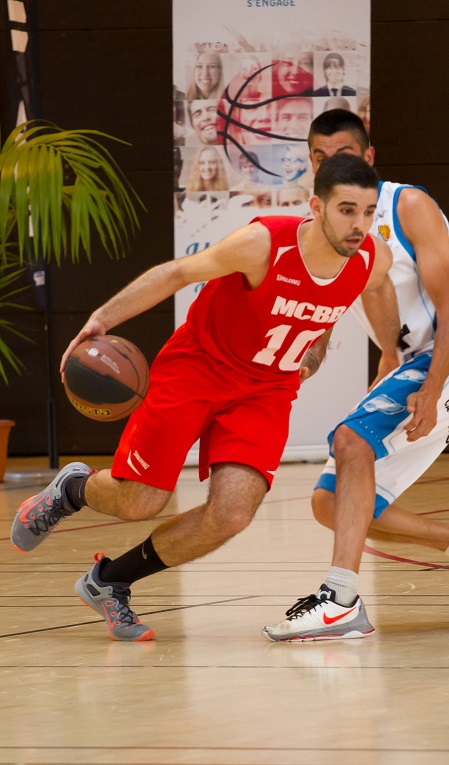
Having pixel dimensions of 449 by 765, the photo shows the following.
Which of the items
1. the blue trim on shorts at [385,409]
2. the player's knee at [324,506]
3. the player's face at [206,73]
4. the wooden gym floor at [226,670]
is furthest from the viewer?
the player's face at [206,73]

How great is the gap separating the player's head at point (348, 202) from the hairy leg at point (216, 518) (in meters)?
0.62

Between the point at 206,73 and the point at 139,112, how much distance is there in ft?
4.22

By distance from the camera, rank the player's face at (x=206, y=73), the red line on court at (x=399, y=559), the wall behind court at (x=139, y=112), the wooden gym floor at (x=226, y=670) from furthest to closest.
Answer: the wall behind court at (x=139, y=112) → the player's face at (x=206, y=73) → the red line on court at (x=399, y=559) → the wooden gym floor at (x=226, y=670)

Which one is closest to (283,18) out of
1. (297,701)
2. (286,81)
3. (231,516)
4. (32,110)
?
(286,81)

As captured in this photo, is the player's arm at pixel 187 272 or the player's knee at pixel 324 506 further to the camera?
the player's knee at pixel 324 506

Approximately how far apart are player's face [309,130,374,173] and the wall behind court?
4.78 meters

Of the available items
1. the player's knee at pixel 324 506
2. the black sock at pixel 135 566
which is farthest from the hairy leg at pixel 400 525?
the black sock at pixel 135 566

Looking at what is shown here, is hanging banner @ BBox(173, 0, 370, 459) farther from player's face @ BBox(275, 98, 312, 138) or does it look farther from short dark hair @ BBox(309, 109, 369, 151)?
short dark hair @ BBox(309, 109, 369, 151)

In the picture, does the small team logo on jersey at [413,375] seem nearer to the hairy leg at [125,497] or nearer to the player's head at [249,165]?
the hairy leg at [125,497]

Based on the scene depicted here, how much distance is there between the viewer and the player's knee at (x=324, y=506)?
131 inches

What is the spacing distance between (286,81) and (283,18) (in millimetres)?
359

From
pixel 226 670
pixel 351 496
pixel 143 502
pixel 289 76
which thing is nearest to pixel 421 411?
pixel 351 496

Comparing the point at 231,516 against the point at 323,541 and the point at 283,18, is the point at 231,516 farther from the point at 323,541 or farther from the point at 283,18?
the point at 283,18

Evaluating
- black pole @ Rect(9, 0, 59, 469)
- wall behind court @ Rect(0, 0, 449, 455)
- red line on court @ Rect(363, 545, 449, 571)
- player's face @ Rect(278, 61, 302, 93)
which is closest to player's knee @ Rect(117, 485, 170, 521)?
red line on court @ Rect(363, 545, 449, 571)
